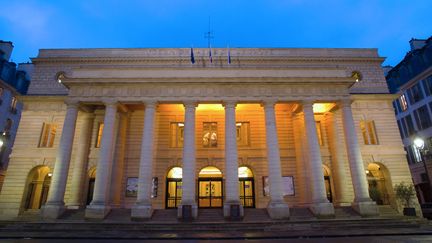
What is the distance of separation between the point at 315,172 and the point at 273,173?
10.8ft

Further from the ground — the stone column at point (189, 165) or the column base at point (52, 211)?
the stone column at point (189, 165)

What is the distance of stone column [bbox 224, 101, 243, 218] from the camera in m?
19.3

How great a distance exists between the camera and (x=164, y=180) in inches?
949

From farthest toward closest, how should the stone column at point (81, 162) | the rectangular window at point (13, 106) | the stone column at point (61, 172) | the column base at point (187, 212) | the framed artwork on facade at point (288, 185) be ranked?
1. the rectangular window at point (13, 106)
2. the framed artwork on facade at point (288, 185)
3. the stone column at point (81, 162)
4. the stone column at point (61, 172)
5. the column base at point (187, 212)

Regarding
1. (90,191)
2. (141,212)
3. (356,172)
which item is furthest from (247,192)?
(90,191)

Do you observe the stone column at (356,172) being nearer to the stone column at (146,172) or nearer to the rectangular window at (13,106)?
the stone column at (146,172)

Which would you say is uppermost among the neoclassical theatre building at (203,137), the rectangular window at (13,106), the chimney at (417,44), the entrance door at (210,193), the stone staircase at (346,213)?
the chimney at (417,44)

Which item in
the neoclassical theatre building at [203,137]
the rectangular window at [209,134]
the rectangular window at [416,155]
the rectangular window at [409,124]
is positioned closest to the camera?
the neoclassical theatre building at [203,137]

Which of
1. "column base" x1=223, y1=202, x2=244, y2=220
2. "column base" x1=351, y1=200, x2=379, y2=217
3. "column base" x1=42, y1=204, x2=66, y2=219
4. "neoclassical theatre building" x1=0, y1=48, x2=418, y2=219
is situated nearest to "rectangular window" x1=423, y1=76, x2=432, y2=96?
"neoclassical theatre building" x1=0, y1=48, x2=418, y2=219

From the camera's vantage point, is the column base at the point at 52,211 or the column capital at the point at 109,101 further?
the column capital at the point at 109,101

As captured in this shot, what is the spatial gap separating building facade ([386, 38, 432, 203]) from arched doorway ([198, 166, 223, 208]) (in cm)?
2417

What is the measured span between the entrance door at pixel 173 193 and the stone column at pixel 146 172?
440cm

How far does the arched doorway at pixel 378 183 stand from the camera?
23516 mm

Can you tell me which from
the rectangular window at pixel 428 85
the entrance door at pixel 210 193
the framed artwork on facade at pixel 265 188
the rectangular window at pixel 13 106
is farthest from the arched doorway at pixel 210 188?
the rectangular window at pixel 428 85
